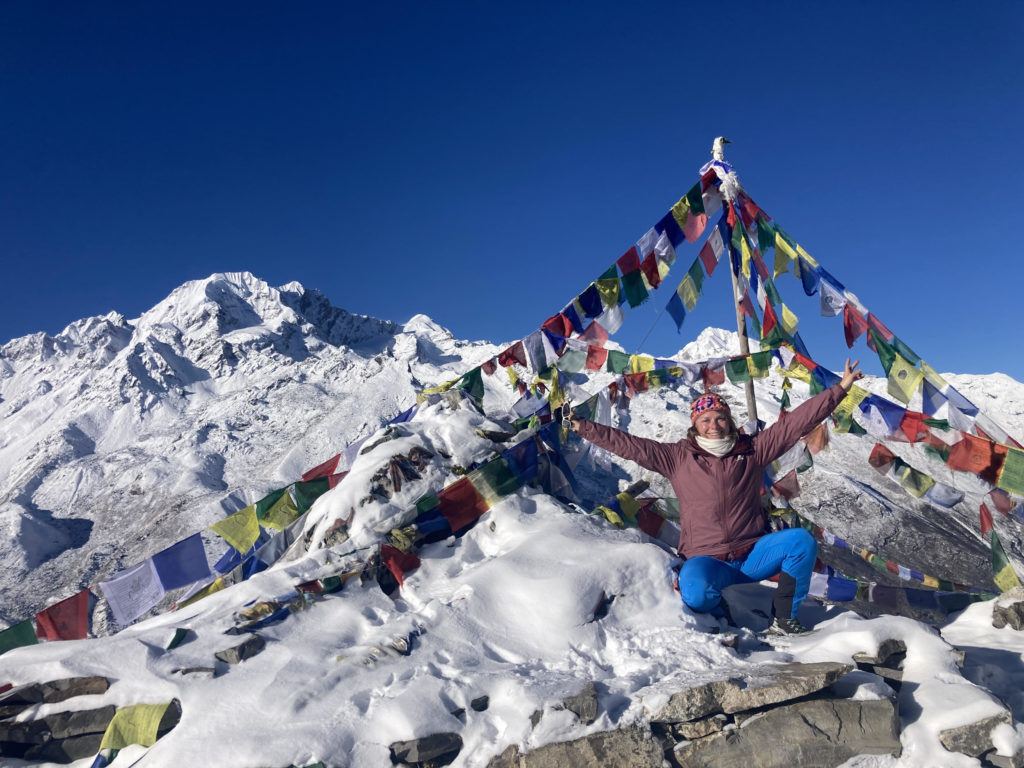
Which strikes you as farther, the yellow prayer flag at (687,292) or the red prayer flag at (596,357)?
the yellow prayer flag at (687,292)

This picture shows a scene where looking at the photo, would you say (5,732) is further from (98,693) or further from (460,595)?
(460,595)

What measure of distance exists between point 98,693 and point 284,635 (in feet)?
3.76

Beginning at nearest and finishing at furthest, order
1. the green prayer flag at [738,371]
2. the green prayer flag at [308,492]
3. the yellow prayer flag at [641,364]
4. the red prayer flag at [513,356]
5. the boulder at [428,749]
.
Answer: the boulder at [428,749]
the green prayer flag at [308,492]
the green prayer flag at [738,371]
the yellow prayer flag at [641,364]
the red prayer flag at [513,356]

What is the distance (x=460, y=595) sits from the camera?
16.0 ft

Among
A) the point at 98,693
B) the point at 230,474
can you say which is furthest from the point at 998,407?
the point at 98,693

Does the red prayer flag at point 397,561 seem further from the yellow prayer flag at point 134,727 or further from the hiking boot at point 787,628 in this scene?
the hiking boot at point 787,628

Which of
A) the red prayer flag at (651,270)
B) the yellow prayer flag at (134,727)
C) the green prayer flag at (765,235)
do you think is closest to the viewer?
the yellow prayer flag at (134,727)

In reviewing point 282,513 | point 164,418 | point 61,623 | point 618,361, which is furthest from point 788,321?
point 164,418

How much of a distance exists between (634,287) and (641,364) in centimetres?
162

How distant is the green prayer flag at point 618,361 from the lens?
8633 mm

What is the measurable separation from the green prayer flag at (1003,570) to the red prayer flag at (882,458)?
139 centimetres

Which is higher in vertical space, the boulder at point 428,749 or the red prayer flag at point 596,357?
the red prayer flag at point 596,357

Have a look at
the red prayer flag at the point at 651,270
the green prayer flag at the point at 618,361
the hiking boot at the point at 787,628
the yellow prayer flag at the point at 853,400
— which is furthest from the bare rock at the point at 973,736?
the red prayer flag at the point at 651,270

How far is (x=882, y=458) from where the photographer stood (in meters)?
7.93
